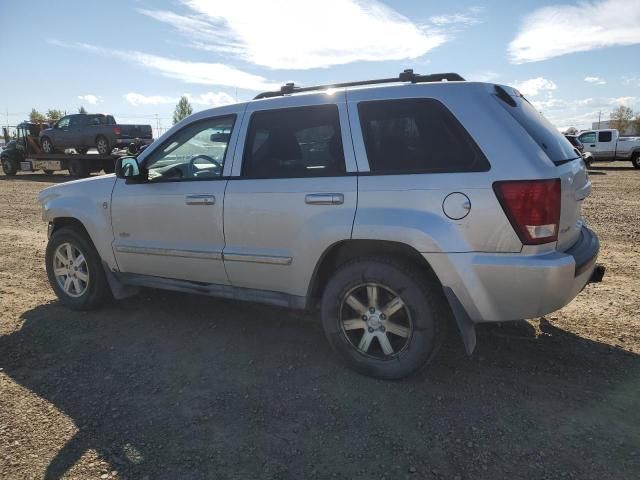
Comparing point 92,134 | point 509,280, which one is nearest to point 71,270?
point 509,280

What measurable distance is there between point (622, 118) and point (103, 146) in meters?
82.5

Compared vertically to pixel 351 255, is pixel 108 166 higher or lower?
higher

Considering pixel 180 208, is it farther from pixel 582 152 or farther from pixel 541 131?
pixel 582 152

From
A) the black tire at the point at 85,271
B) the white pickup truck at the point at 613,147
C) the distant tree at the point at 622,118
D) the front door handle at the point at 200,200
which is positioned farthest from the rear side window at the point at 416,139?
the distant tree at the point at 622,118

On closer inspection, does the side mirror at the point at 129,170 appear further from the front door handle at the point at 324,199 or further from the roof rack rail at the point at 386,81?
the front door handle at the point at 324,199

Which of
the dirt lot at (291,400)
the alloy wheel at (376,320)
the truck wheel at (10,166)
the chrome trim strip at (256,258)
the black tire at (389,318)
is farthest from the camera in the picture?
the truck wheel at (10,166)

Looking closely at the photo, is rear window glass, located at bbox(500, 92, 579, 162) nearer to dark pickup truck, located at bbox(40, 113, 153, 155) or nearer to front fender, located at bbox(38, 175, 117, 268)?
front fender, located at bbox(38, 175, 117, 268)

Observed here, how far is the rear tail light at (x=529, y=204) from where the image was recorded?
2.82m

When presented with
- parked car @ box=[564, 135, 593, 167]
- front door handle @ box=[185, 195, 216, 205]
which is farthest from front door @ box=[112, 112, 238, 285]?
parked car @ box=[564, 135, 593, 167]

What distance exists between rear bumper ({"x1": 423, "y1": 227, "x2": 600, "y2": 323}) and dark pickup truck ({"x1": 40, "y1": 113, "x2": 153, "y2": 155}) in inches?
749

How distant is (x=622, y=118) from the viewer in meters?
78.4

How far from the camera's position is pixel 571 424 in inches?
113

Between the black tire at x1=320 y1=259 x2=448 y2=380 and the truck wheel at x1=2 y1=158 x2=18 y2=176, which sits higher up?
the truck wheel at x1=2 y1=158 x2=18 y2=176

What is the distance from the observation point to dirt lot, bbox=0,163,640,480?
8.56 ft
